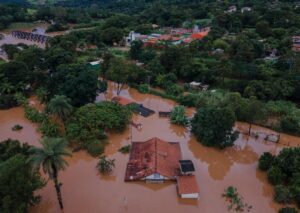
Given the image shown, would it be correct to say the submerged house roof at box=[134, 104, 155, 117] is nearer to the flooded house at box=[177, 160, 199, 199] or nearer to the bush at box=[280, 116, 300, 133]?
the flooded house at box=[177, 160, 199, 199]

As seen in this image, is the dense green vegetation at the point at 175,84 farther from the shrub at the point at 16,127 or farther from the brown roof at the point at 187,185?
the brown roof at the point at 187,185

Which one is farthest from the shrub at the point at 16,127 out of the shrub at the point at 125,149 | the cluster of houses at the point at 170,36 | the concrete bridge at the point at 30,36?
the concrete bridge at the point at 30,36

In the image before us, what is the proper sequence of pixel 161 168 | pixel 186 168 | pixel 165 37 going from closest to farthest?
pixel 186 168
pixel 161 168
pixel 165 37

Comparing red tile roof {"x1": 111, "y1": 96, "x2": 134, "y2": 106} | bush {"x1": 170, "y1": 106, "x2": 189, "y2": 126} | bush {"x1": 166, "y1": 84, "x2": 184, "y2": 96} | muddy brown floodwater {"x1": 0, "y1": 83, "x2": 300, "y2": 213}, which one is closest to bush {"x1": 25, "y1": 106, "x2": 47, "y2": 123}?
muddy brown floodwater {"x1": 0, "y1": 83, "x2": 300, "y2": 213}

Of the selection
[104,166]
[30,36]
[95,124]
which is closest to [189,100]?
[95,124]

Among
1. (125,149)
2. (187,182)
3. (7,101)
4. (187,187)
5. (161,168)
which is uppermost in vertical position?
(7,101)

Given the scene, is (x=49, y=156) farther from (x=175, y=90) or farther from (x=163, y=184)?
(x=175, y=90)
